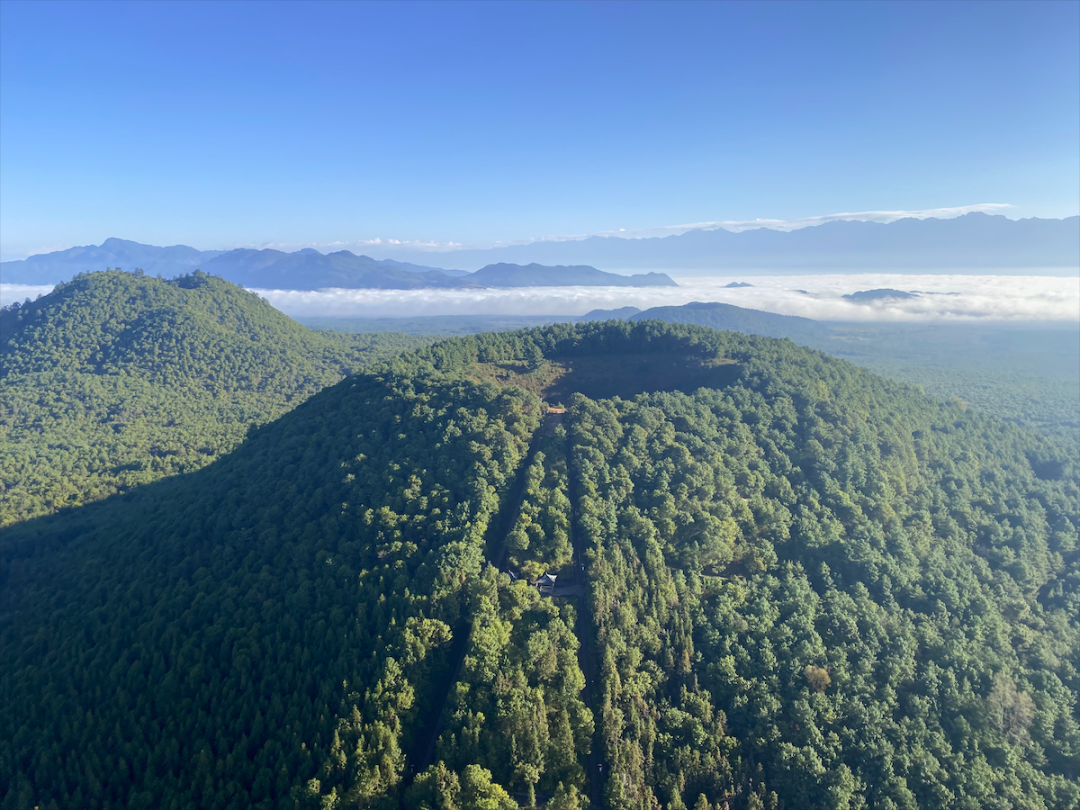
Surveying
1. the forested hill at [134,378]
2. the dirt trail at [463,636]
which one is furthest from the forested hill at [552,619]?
the forested hill at [134,378]

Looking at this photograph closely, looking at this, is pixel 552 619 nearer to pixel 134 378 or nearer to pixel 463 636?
pixel 463 636

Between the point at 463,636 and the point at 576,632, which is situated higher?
the point at 463,636

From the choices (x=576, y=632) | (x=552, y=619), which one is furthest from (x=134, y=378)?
(x=576, y=632)

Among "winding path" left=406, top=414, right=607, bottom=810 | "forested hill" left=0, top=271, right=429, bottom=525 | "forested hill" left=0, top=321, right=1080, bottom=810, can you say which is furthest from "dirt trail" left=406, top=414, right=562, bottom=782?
"forested hill" left=0, top=271, right=429, bottom=525

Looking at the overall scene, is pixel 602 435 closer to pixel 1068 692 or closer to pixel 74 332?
pixel 1068 692

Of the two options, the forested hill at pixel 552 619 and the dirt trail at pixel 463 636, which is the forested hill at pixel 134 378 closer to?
the forested hill at pixel 552 619

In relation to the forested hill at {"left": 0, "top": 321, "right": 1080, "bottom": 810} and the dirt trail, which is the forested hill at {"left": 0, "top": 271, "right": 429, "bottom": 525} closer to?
the forested hill at {"left": 0, "top": 321, "right": 1080, "bottom": 810}
